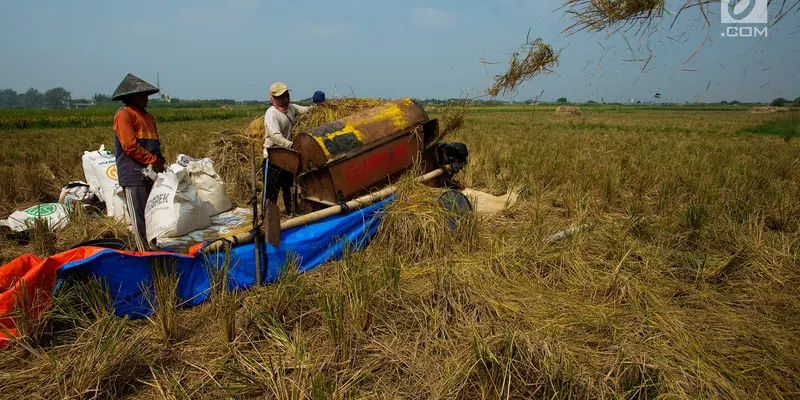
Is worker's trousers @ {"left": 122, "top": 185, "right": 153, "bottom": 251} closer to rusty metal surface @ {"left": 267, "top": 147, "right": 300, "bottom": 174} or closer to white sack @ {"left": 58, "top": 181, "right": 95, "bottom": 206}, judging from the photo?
rusty metal surface @ {"left": 267, "top": 147, "right": 300, "bottom": 174}

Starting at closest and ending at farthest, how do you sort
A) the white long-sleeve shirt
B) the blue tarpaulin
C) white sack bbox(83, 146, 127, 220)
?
the blue tarpaulin < the white long-sleeve shirt < white sack bbox(83, 146, 127, 220)

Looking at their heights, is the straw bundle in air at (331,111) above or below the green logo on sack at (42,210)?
above

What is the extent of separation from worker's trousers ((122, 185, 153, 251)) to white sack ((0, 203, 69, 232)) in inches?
38.3

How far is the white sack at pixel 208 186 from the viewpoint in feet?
15.2

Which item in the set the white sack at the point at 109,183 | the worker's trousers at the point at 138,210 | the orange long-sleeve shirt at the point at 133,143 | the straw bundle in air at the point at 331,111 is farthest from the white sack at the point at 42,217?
the straw bundle in air at the point at 331,111

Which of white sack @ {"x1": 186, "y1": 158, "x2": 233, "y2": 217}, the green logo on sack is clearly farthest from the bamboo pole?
the green logo on sack

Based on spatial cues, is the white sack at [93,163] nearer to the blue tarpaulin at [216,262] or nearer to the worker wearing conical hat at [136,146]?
the worker wearing conical hat at [136,146]

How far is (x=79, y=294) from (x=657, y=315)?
356cm

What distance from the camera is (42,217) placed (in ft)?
12.9

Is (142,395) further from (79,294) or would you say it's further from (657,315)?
(657,315)

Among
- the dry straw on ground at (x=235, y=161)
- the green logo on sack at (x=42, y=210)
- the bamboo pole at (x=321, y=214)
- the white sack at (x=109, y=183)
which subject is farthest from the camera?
the dry straw on ground at (x=235, y=161)

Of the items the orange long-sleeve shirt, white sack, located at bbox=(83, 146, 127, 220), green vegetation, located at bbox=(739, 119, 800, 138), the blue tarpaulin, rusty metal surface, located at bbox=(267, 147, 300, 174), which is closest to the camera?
the blue tarpaulin

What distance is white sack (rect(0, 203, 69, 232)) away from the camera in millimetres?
3898

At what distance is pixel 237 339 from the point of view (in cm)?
223
